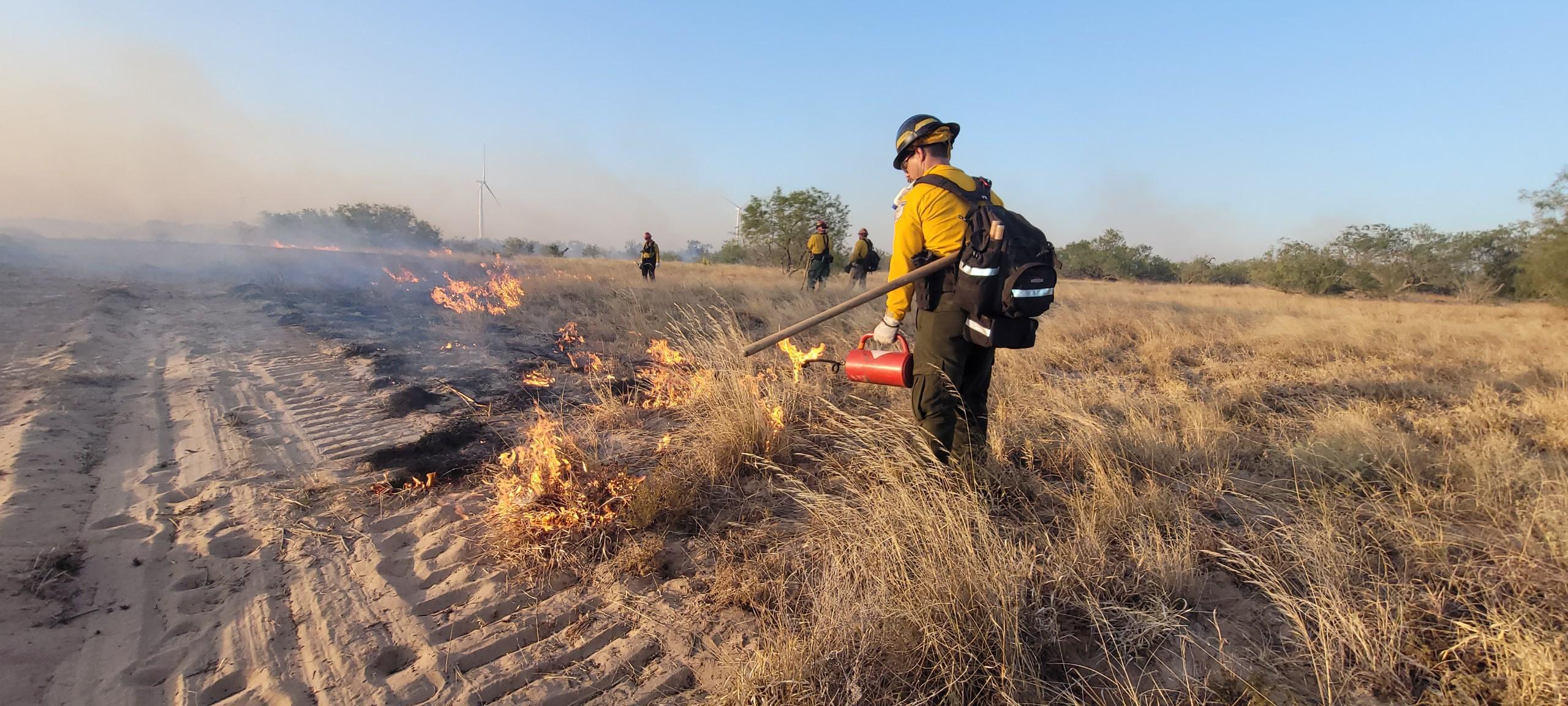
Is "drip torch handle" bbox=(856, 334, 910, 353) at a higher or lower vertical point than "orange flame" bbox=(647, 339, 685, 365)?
higher

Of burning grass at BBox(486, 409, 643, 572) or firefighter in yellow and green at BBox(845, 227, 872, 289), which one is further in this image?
firefighter in yellow and green at BBox(845, 227, 872, 289)

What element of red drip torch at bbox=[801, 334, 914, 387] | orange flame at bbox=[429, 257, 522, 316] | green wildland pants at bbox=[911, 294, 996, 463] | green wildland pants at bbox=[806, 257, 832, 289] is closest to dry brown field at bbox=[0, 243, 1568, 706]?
green wildland pants at bbox=[911, 294, 996, 463]

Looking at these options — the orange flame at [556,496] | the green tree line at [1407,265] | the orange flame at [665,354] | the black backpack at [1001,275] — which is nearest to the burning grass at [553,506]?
the orange flame at [556,496]

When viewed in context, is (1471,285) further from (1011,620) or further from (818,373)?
(1011,620)

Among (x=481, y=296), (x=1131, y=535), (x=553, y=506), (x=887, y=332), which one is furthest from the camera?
(x=481, y=296)

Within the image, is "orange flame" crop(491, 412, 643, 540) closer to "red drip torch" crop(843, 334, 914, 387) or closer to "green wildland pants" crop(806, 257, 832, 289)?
"red drip torch" crop(843, 334, 914, 387)

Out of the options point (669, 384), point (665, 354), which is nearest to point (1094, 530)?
point (669, 384)

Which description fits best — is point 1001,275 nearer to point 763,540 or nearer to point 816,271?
point 763,540

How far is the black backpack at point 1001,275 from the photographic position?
2529 mm

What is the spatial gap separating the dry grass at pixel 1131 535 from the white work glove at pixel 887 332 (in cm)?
47

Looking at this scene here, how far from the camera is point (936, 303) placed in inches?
111

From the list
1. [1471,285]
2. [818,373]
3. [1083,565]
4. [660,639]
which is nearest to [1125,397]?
[818,373]

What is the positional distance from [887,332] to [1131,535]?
139 cm

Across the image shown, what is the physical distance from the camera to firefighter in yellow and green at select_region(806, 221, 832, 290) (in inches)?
496
